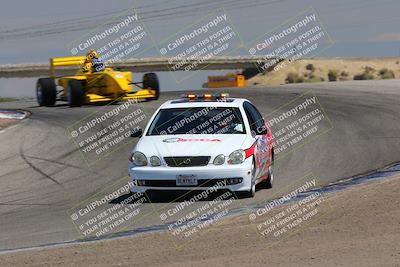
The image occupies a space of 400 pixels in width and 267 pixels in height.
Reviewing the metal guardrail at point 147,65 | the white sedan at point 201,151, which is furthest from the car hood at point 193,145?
the metal guardrail at point 147,65

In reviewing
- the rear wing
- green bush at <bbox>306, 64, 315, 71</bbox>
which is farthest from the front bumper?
green bush at <bbox>306, 64, 315, 71</bbox>

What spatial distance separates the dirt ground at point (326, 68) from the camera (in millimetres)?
90250

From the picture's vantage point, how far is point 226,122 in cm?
1324

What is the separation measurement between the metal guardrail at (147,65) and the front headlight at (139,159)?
8344cm

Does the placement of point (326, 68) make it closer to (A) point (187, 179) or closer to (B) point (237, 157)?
(B) point (237, 157)

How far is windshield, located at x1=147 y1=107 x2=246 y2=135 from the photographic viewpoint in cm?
1309

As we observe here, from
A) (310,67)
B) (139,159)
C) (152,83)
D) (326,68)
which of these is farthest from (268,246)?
(326,68)

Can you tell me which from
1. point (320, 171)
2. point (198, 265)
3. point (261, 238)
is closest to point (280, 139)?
point (320, 171)

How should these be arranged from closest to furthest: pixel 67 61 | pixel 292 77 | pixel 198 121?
pixel 198 121 → pixel 67 61 → pixel 292 77

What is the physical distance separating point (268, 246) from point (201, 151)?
13.4ft

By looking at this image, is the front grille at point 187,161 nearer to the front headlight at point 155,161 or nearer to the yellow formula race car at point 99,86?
the front headlight at point 155,161

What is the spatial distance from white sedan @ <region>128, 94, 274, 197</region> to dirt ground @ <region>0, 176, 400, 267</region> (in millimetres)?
2183

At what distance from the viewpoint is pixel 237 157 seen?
12367 mm

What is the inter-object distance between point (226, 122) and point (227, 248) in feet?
16.4
